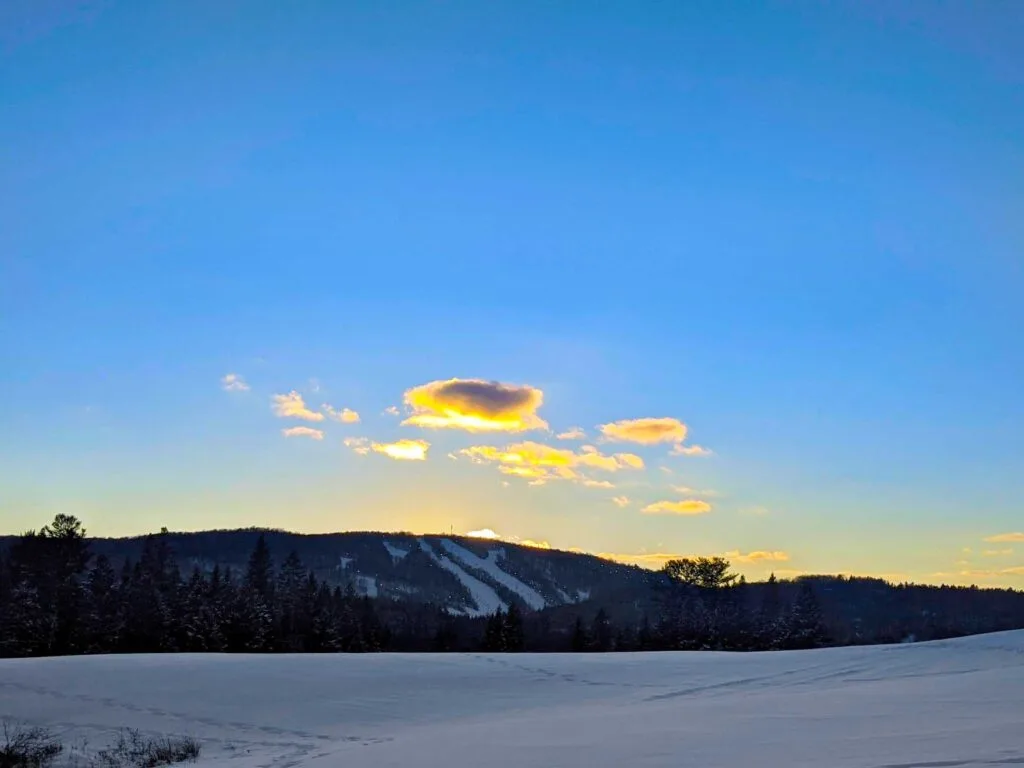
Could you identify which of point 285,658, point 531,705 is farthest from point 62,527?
point 531,705

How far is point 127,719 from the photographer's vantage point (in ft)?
73.0

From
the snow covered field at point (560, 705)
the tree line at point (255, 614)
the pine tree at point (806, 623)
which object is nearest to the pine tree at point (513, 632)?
the tree line at point (255, 614)

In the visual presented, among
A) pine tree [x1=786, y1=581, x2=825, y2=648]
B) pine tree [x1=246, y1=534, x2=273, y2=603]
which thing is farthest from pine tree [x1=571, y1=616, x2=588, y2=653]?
pine tree [x1=246, y1=534, x2=273, y2=603]

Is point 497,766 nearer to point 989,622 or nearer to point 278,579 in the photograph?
point 278,579

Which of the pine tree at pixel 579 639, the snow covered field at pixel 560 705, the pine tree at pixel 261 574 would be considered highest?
the pine tree at pixel 261 574

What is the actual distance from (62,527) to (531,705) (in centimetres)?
5229

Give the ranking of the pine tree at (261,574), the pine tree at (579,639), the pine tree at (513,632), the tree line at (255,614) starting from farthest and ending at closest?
the pine tree at (261,574)
the pine tree at (579,639)
the pine tree at (513,632)
the tree line at (255,614)

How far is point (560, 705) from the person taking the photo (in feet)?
78.2

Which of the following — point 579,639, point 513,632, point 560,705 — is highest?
point 560,705

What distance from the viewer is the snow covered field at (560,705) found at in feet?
37.7

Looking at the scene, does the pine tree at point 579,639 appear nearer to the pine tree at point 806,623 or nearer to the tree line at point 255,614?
the tree line at point 255,614

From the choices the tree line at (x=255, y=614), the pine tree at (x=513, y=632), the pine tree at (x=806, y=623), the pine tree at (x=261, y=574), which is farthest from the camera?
the pine tree at (x=261, y=574)

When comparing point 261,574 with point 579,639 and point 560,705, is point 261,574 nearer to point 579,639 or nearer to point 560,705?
point 579,639

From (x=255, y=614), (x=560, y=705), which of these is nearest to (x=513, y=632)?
(x=255, y=614)
